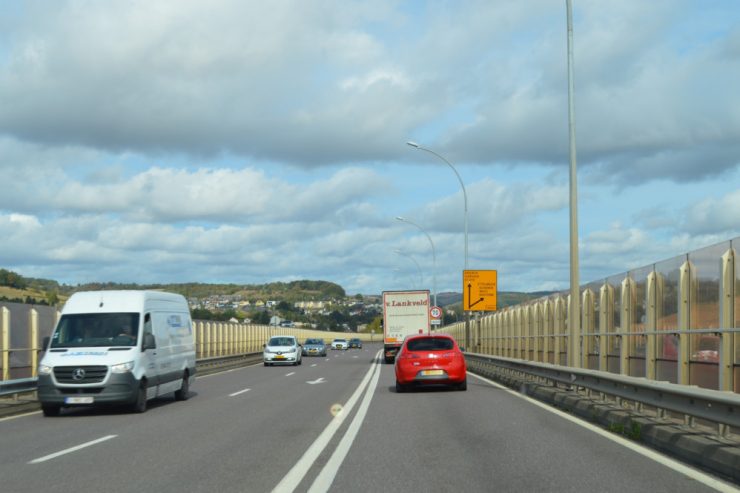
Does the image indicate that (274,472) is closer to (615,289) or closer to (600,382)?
(600,382)

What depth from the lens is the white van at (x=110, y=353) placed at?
56.9ft

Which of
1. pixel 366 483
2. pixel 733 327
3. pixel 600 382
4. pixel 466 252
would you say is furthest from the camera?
pixel 466 252

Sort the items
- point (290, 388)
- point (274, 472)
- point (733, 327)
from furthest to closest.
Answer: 1. point (290, 388)
2. point (733, 327)
3. point (274, 472)

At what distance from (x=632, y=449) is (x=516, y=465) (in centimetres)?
204

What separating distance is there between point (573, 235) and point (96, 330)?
1015 cm

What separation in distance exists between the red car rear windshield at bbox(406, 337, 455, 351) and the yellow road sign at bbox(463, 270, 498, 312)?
890 inches

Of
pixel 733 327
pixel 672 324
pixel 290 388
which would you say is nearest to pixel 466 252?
pixel 290 388

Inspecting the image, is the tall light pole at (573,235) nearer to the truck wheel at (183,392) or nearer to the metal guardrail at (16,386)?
the truck wheel at (183,392)

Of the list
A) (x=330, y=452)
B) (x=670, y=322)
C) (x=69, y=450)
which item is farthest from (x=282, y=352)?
(x=330, y=452)

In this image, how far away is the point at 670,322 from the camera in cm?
1597

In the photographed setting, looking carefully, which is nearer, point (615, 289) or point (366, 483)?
point (366, 483)

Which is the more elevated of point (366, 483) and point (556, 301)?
point (556, 301)

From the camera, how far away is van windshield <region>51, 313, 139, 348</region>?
18359 millimetres

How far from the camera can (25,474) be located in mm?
9758
